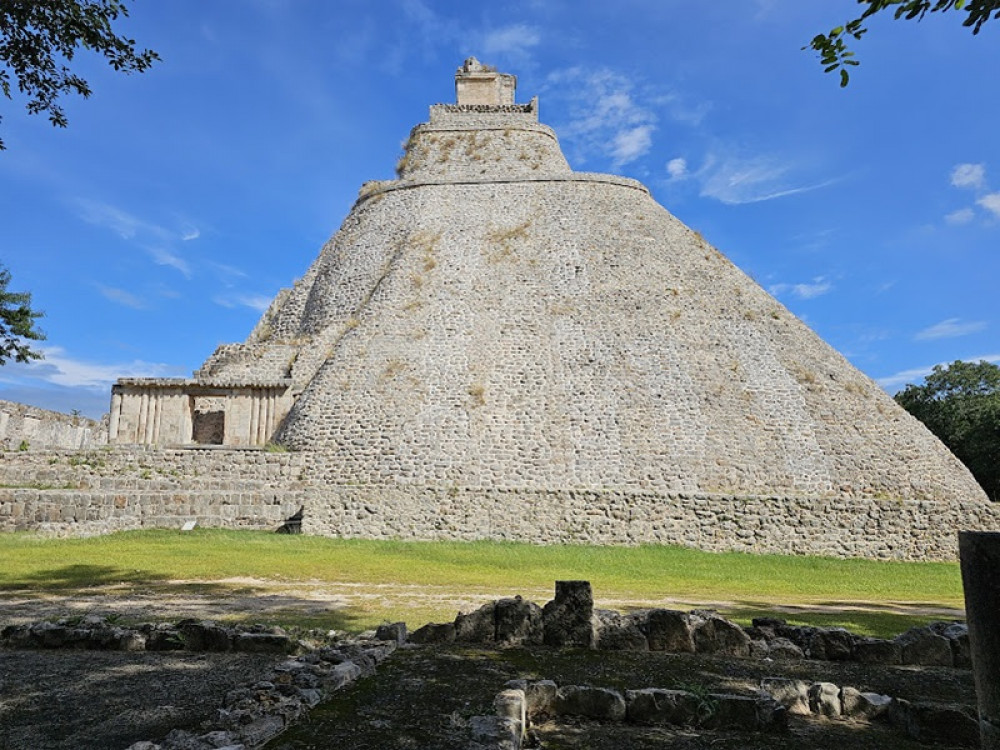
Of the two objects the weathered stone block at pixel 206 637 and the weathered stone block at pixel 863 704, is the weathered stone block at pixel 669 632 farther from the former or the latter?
the weathered stone block at pixel 206 637

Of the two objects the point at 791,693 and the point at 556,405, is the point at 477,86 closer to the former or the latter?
the point at 556,405

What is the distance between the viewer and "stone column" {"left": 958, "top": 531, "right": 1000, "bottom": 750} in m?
3.19

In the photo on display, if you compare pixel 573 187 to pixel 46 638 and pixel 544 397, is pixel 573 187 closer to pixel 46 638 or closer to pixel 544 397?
pixel 544 397

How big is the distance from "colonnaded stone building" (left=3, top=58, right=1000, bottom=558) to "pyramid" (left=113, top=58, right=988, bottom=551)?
0.25ft

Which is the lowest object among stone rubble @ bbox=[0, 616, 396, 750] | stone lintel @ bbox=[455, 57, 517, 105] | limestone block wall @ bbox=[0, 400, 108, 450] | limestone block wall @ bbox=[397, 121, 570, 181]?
stone rubble @ bbox=[0, 616, 396, 750]

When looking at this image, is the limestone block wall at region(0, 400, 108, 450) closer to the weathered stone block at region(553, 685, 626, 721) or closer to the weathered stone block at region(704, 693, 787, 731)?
the weathered stone block at region(553, 685, 626, 721)

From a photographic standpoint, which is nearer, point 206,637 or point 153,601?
point 206,637

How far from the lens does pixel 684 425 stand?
68.1 feet

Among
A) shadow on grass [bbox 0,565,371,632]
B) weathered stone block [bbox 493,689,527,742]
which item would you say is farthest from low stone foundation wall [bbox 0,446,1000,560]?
weathered stone block [bbox 493,689,527,742]

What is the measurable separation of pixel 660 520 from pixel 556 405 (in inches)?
192

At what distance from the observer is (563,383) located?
71.8 ft

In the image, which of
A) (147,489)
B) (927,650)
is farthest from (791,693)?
(147,489)

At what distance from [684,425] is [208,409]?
1738 centimetres

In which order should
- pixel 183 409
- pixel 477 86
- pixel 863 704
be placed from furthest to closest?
pixel 477 86 → pixel 183 409 → pixel 863 704
